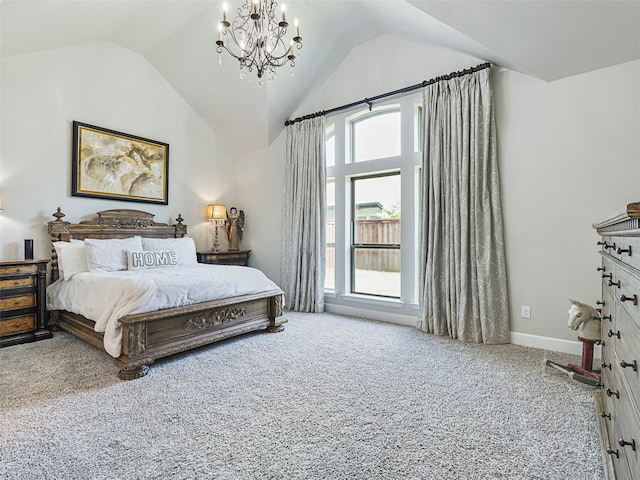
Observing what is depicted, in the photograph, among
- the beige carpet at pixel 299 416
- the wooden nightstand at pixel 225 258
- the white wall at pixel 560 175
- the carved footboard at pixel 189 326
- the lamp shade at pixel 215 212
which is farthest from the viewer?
the lamp shade at pixel 215 212

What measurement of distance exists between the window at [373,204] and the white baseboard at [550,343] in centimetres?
111

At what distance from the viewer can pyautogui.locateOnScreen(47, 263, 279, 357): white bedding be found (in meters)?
2.61

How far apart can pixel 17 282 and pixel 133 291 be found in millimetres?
1608

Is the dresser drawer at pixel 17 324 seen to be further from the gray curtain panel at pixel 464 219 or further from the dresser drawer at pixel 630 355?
the dresser drawer at pixel 630 355

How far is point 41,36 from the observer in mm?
3502

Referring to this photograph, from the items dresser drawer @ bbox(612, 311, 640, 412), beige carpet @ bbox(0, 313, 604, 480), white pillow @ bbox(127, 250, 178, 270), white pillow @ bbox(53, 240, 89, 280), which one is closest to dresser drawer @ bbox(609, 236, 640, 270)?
dresser drawer @ bbox(612, 311, 640, 412)

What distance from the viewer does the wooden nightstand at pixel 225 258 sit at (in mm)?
4961

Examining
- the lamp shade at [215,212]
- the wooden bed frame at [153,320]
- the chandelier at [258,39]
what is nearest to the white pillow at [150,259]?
the wooden bed frame at [153,320]

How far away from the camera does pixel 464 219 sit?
3.38 m

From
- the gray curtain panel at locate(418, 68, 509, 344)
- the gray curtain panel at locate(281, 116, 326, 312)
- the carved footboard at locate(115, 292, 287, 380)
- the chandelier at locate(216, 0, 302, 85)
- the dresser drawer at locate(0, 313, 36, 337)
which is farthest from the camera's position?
the gray curtain panel at locate(281, 116, 326, 312)

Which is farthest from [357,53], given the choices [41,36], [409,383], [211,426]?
[211,426]

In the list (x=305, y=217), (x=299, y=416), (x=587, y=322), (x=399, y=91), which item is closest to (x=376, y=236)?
(x=305, y=217)

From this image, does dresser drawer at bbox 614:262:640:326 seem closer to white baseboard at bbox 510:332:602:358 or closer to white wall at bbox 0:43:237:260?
white baseboard at bbox 510:332:602:358

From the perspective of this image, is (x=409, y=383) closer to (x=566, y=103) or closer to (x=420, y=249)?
(x=420, y=249)
